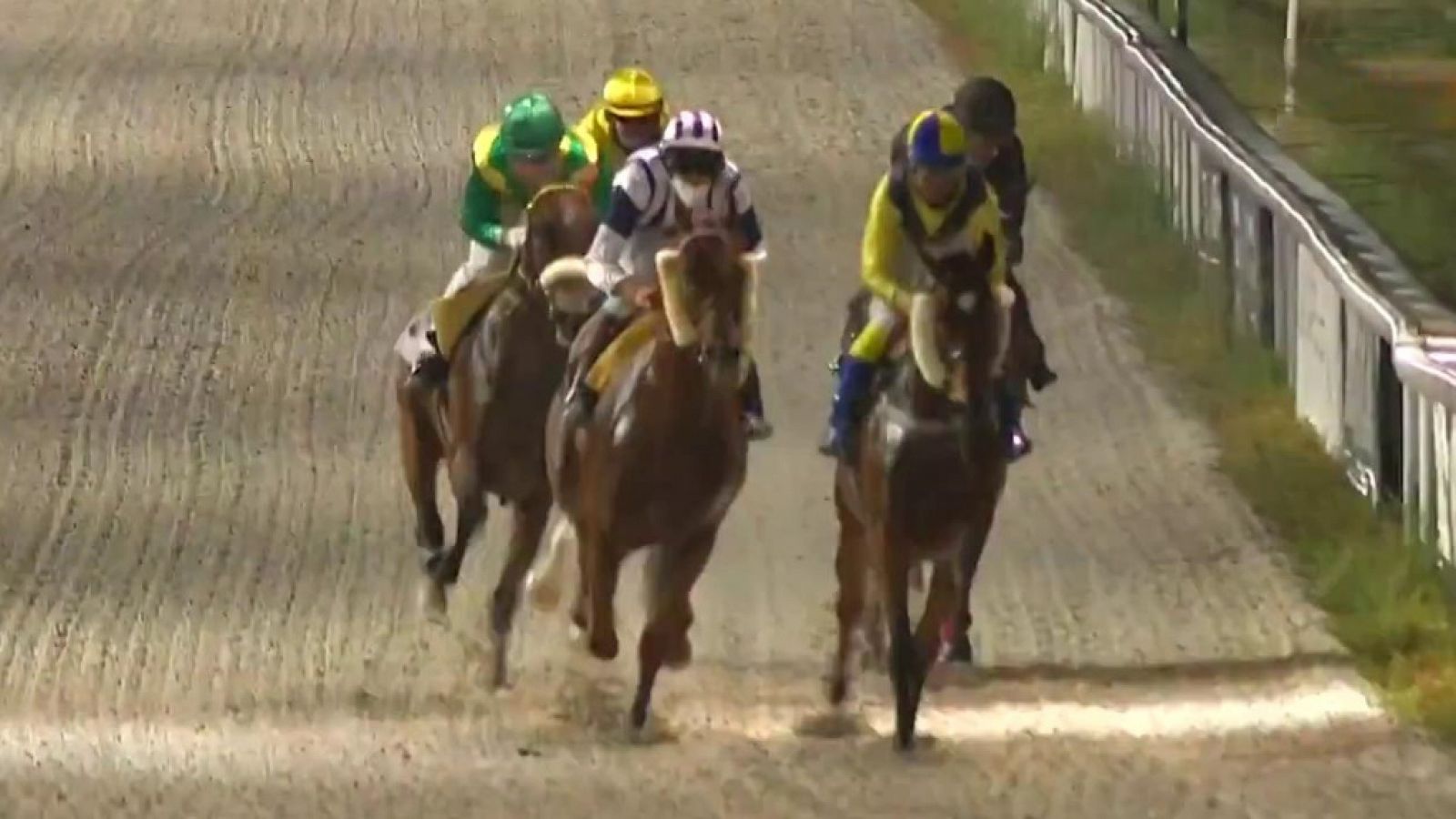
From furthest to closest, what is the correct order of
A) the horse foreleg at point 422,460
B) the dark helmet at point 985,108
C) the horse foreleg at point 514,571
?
the horse foreleg at point 422,460 → the horse foreleg at point 514,571 → the dark helmet at point 985,108

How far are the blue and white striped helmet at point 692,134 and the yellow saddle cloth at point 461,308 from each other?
4.14 feet

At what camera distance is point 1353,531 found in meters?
12.3

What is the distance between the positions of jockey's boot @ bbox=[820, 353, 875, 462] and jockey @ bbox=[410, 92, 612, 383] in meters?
1.36

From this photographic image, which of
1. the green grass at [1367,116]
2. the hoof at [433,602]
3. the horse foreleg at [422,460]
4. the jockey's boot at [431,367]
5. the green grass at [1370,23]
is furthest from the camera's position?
the green grass at [1370,23]

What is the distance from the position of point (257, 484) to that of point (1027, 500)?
11.0ft

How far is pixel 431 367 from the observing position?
1101cm

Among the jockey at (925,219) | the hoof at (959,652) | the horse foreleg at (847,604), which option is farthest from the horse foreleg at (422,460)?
the jockey at (925,219)

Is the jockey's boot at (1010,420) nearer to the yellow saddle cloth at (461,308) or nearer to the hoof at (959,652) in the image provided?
the hoof at (959,652)

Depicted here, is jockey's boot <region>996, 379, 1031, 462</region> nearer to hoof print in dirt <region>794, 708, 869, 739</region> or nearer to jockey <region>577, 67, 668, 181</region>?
hoof print in dirt <region>794, 708, 869, 739</region>

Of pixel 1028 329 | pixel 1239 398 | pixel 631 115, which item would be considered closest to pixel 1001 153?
pixel 1028 329

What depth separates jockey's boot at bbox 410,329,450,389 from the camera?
11.0 meters

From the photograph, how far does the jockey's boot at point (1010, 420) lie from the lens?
9.48 metres

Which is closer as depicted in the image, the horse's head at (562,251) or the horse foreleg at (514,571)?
the horse's head at (562,251)

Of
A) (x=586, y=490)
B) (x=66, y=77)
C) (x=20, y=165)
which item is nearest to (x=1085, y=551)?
(x=586, y=490)
